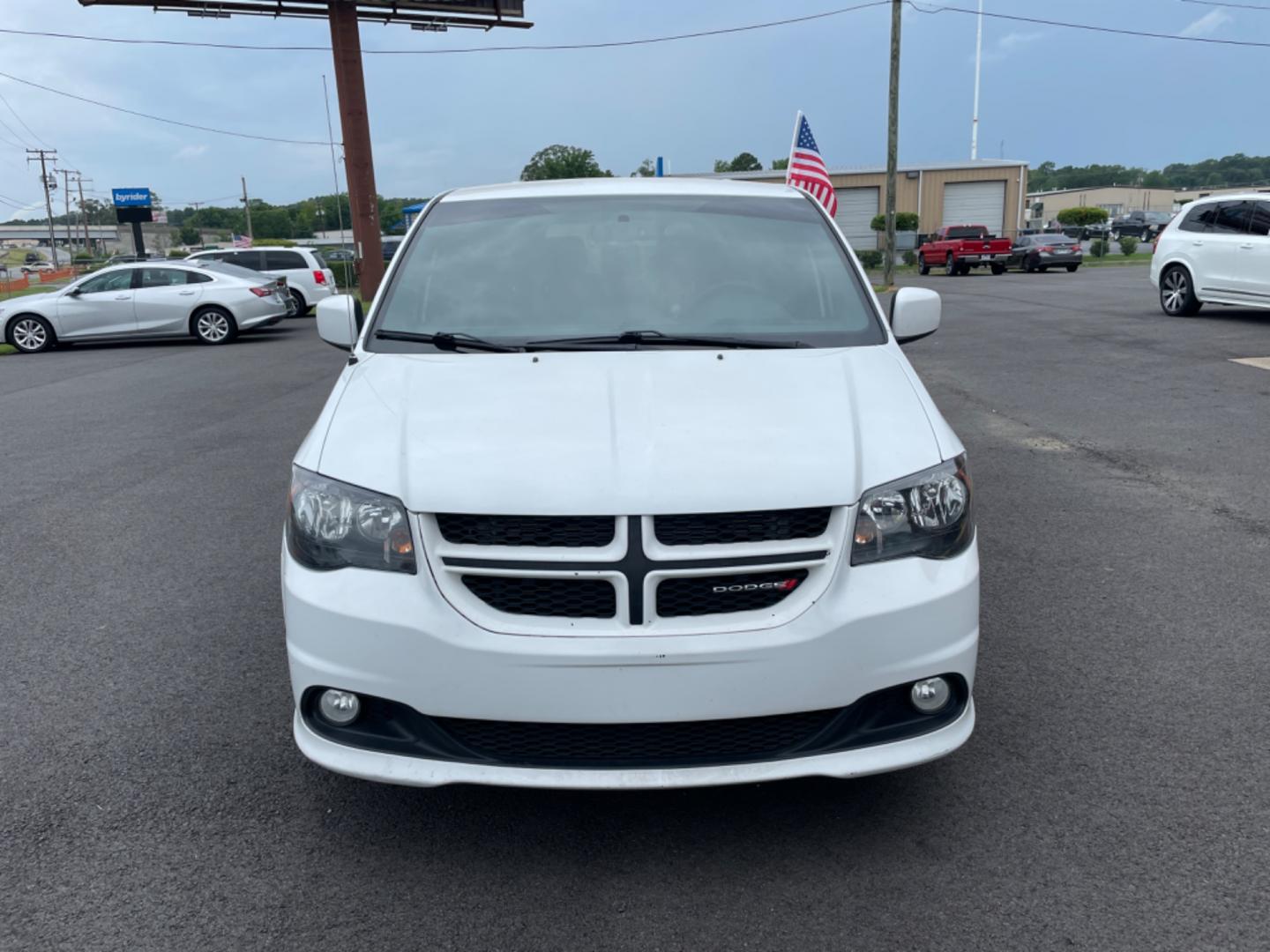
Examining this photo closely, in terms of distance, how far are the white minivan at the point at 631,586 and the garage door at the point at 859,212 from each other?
55661 millimetres

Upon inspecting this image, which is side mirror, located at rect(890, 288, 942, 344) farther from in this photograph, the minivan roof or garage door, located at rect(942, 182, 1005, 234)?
garage door, located at rect(942, 182, 1005, 234)

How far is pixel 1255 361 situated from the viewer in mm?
11312

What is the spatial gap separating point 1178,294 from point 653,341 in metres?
14.6

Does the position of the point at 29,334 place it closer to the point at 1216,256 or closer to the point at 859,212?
the point at 1216,256

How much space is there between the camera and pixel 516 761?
2.72 meters

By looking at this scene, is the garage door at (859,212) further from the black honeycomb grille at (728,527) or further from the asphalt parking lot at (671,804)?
the black honeycomb grille at (728,527)

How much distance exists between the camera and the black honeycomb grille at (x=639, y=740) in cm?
270

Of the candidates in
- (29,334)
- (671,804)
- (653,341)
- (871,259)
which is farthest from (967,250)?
(671,804)

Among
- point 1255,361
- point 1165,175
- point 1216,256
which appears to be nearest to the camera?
point 1255,361

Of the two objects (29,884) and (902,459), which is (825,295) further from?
(29,884)

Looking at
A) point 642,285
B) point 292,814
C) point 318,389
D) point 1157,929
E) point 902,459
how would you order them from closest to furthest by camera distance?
point 1157,929 → point 902,459 → point 292,814 → point 642,285 → point 318,389

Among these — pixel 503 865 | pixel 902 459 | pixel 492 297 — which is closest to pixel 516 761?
pixel 503 865

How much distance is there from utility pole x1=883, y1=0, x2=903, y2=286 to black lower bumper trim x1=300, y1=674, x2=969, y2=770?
89.7 feet

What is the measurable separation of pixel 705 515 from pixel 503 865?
1087 mm
